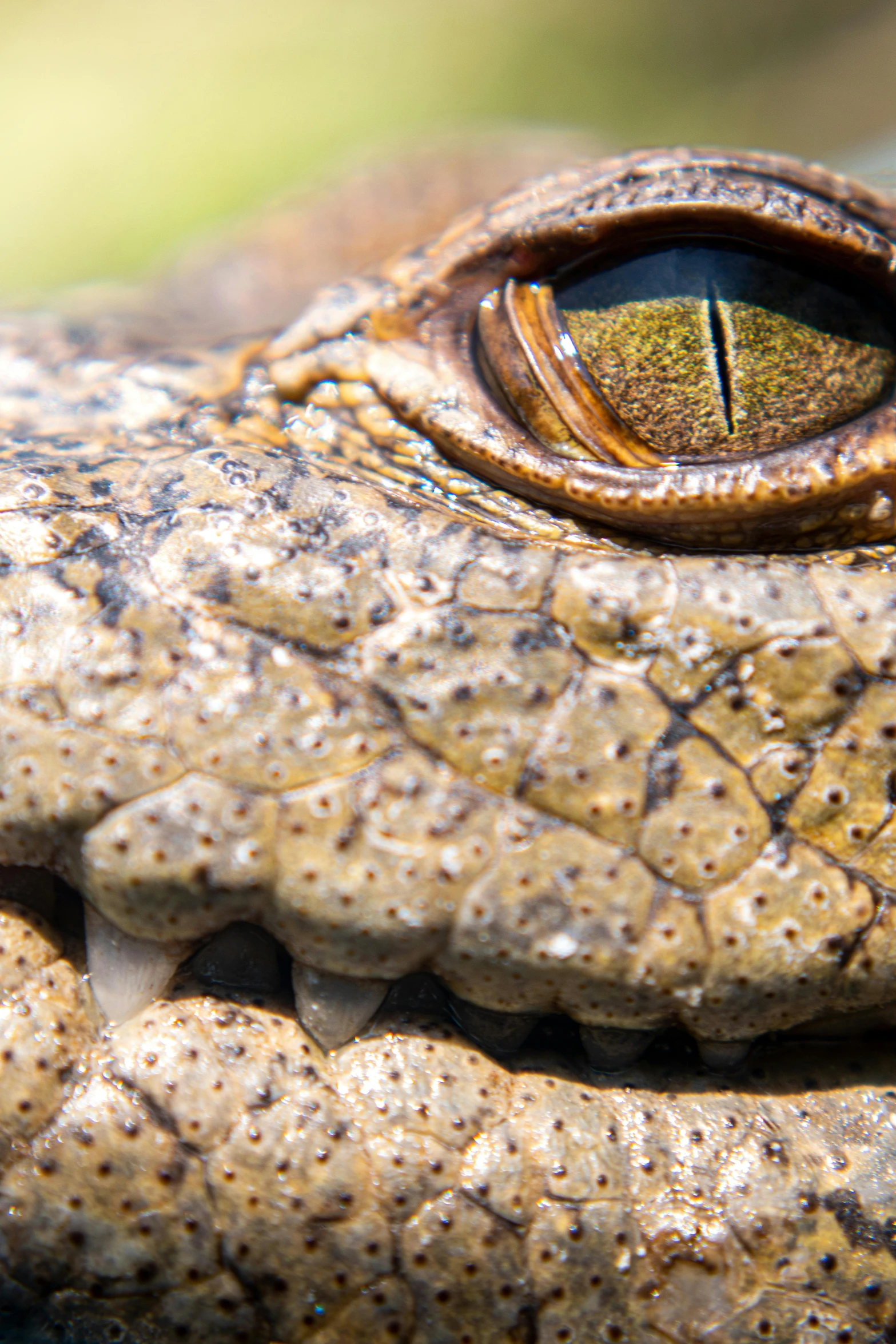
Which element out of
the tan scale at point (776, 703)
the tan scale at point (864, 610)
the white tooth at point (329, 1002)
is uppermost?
the tan scale at point (864, 610)

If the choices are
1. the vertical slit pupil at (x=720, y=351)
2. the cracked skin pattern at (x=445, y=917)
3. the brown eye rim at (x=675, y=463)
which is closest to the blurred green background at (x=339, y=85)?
the brown eye rim at (x=675, y=463)

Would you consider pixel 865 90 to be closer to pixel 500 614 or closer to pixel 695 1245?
pixel 500 614

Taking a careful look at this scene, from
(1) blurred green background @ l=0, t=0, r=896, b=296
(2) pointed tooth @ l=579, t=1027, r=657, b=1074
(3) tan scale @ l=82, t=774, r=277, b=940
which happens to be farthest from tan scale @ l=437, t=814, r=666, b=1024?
(1) blurred green background @ l=0, t=0, r=896, b=296

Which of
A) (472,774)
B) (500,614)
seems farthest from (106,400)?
(472,774)

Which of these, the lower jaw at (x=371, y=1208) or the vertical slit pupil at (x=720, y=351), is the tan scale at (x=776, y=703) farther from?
the lower jaw at (x=371, y=1208)

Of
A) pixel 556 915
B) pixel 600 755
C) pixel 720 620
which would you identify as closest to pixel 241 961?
pixel 556 915

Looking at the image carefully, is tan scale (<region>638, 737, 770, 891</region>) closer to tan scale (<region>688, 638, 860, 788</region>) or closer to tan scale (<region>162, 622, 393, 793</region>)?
tan scale (<region>688, 638, 860, 788</region>)

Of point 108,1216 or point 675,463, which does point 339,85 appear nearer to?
point 675,463
